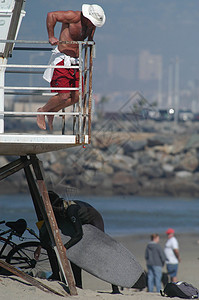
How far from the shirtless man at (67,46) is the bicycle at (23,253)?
2131mm

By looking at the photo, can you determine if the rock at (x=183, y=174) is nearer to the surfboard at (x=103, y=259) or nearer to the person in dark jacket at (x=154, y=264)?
the person in dark jacket at (x=154, y=264)

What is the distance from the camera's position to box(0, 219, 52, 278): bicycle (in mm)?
9836

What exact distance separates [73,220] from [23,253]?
56.1 inches

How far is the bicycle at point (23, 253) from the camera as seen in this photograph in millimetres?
9836

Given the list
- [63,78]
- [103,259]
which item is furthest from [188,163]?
[63,78]

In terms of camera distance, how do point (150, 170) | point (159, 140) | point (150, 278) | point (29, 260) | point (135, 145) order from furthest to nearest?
point (159, 140) → point (150, 170) → point (135, 145) → point (150, 278) → point (29, 260)

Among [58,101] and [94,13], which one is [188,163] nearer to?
[58,101]

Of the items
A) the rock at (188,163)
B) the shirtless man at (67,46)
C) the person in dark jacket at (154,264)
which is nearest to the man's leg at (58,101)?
the shirtless man at (67,46)

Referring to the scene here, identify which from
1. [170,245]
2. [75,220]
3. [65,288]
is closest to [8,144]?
[75,220]

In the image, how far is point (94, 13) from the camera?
8.11 m

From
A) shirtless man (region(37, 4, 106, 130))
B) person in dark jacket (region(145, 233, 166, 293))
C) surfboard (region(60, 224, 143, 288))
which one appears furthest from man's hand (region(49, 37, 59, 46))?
person in dark jacket (region(145, 233, 166, 293))

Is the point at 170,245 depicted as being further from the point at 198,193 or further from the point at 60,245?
the point at 198,193

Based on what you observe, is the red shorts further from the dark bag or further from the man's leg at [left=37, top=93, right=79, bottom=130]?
the dark bag

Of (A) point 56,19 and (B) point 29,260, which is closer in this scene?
(A) point 56,19
